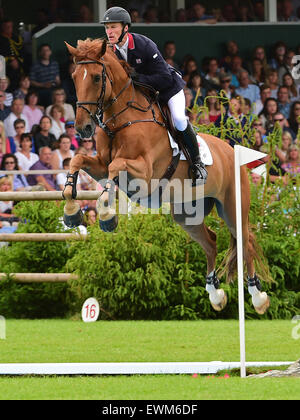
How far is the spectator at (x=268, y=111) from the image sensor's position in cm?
1345

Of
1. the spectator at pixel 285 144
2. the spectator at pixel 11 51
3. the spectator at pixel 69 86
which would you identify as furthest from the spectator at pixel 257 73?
the spectator at pixel 11 51

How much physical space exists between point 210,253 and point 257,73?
750cm

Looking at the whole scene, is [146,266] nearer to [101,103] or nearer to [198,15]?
[101,103]

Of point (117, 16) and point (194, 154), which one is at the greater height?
point (117, 16)

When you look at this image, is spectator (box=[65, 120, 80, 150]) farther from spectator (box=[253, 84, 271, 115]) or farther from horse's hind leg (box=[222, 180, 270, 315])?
horse's hind leg (box=[222, 180, 270, 315])

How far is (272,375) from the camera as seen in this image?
18.7 feet

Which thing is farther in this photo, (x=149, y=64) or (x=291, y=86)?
(x=291, y=86)

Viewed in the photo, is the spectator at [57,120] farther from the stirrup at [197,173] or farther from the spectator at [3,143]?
the stirrup at [197,173]

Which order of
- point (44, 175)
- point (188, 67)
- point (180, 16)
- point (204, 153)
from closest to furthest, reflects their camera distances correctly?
point (204, 153) → point (44, 175) → point (188, 67) → point (180, 16)

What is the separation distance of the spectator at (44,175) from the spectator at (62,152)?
0.32 feet

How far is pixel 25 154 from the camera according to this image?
465 inches

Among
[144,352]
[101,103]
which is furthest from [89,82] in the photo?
[144,352]

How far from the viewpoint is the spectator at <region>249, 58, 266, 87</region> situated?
14253mm

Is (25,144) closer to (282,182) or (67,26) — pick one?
(67,26)
